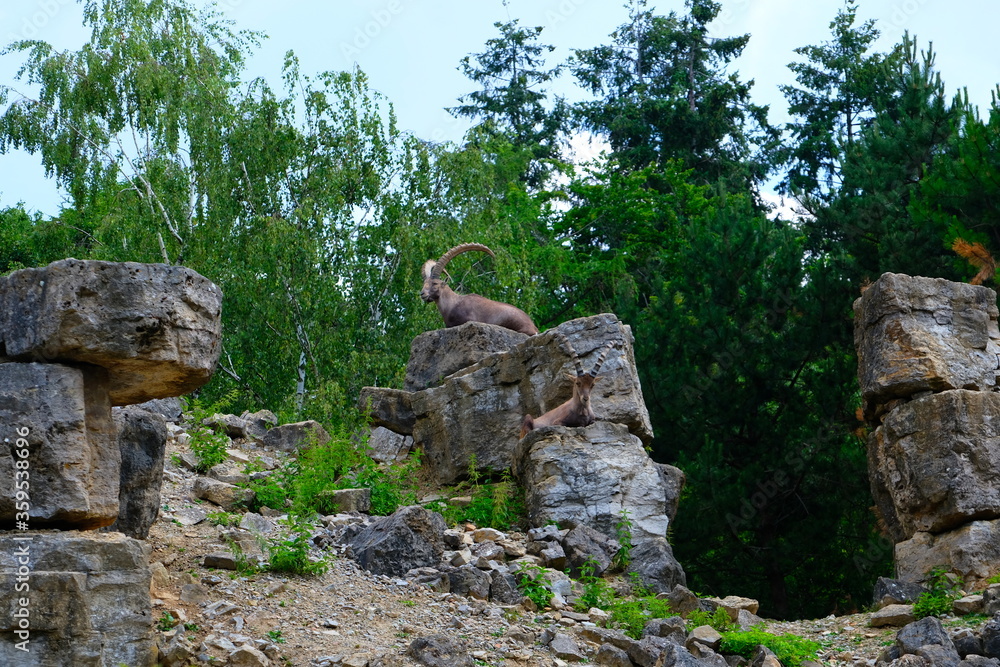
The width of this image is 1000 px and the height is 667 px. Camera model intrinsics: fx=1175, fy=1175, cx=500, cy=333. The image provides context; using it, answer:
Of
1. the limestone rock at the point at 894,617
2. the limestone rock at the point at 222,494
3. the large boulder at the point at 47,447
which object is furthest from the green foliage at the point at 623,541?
the large boulder at the point at 47,447

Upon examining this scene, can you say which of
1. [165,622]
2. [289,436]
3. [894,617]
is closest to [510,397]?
[289,436]

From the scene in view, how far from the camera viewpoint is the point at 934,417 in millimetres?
11242

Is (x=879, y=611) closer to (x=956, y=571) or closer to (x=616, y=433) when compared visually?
(x=956, y=571)

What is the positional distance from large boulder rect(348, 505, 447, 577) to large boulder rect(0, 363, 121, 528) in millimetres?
2957

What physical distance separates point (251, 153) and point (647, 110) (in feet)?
36.8

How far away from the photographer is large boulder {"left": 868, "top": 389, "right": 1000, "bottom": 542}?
1091cm

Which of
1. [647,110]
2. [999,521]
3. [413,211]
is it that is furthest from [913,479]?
[647,110]

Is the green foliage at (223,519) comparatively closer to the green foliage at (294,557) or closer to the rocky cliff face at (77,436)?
the green foliage at (294,557)

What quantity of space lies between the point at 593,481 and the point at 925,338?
3.58 metres

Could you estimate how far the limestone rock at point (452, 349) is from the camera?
14.9 m

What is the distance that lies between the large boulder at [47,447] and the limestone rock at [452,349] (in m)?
8.15

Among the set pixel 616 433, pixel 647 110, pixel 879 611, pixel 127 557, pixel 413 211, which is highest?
pixel 647 110

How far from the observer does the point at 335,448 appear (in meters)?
12.6

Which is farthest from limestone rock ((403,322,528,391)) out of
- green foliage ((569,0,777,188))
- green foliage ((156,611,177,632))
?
green foliage ((569,0,777,188))
